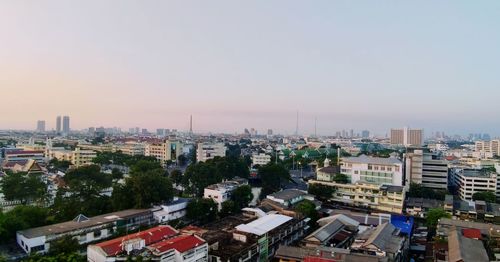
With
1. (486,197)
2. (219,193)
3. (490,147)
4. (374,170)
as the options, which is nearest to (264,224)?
(219,193)

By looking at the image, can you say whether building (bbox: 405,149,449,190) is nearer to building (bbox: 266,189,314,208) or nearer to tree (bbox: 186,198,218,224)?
building (bbox: 266,189,314,208)

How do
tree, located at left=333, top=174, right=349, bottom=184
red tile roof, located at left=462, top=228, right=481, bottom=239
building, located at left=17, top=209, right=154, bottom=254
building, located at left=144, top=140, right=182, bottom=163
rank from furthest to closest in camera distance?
building, located at left=144, top=140, right=182, bottom=163, tree, located at left=333, top=174, right=349, bottom=184, red tile roof, located at left=462, top=228, right=481, bottom=239, building, located at left=17, top=209, right=154, bottom=254

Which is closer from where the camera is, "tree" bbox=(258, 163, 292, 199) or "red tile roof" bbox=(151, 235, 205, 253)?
"red tile roof" bbox=(151, 235, 205, 253)

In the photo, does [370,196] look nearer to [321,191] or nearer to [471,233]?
[321,191]

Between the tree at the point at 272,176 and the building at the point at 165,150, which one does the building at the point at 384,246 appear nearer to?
the tree at the point at 272,176

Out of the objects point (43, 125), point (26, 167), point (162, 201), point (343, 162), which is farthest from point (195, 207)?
point (43, 125)

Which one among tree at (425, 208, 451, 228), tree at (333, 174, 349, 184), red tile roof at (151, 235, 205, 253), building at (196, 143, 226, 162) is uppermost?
building at (196, 143, 226, 162)

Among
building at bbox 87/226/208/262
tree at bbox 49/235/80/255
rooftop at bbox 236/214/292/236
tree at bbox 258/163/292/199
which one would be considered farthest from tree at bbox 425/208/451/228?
tree at bbox 49/235/80/255

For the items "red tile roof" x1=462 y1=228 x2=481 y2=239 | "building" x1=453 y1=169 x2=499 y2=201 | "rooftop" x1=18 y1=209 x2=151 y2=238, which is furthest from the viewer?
"building" x1=453 y1=169 x2=499 y2=201
